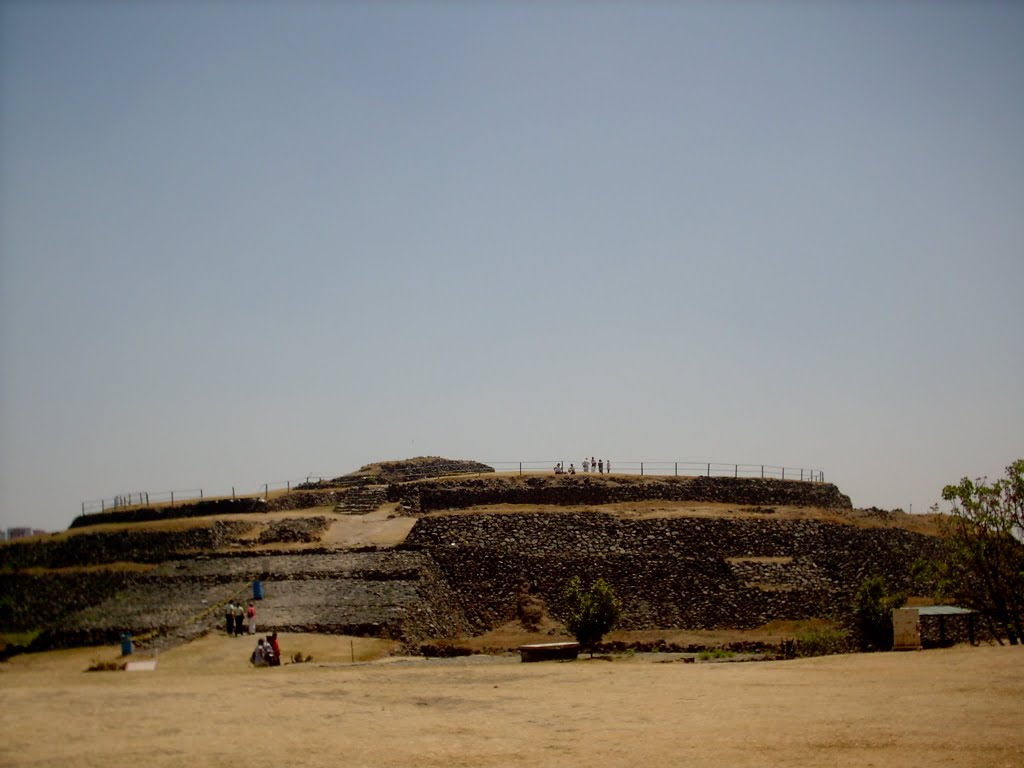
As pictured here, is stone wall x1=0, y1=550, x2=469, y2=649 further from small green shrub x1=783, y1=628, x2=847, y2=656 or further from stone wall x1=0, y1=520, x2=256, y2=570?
small green shrub x1=783, y1=628, x2=847, y2=656

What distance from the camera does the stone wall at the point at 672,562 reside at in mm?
47312

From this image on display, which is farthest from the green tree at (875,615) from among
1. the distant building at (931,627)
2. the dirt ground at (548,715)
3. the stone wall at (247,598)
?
the stone wall at (247,598)

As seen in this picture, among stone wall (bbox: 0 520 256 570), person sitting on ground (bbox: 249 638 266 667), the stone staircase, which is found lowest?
person sitting on ground (bbox: 249 638 266 667)

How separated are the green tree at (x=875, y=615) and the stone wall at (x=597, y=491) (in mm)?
17570

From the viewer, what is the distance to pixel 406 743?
21828mm

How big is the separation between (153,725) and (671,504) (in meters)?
36.9

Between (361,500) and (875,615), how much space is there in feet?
102

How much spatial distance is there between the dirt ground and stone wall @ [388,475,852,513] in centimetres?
2316

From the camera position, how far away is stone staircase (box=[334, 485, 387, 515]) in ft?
202

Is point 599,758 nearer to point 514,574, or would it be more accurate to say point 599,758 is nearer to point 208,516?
point 514,574

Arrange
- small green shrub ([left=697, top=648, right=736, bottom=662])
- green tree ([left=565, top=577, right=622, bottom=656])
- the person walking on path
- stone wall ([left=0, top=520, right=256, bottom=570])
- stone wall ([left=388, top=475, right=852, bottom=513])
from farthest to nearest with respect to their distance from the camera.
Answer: stone wall ([left=388, top=475, right=852, bottom=513]) < stone wall ([left=0, top=520, right=256, bottom=570]) < the person walking on path < green tree ([left=565, top=577, right=622, bottom=656]) < small green shrub ([left=697, top=648, right=736, bottom=662])

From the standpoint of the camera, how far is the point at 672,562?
50.2 m

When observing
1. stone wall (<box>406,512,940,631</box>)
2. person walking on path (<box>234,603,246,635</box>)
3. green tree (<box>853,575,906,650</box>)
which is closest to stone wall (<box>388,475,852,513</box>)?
stone wall (<box>406,512,940,631</box>)

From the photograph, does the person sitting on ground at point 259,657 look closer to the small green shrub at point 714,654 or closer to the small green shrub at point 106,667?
the small green shrub at point 106,667
